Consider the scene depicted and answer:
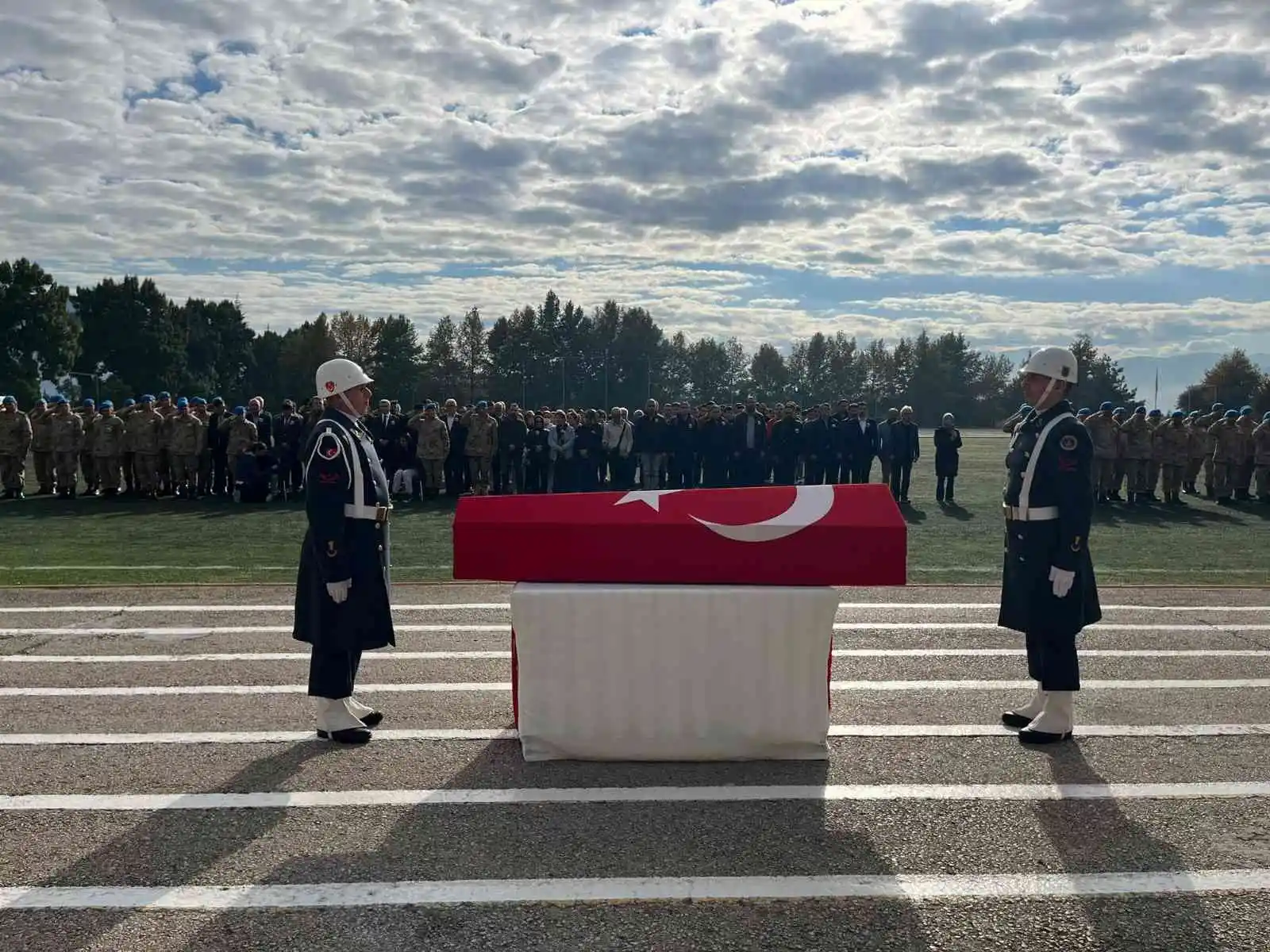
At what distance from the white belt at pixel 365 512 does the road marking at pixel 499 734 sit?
Answer: 51.4 inches

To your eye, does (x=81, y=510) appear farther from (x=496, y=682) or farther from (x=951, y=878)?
(x=951, y=878)

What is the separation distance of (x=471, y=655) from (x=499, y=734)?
210 centimetres

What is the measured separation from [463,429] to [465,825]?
18.2 m

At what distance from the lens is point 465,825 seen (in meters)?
4.93

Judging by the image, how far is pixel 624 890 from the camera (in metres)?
4.26

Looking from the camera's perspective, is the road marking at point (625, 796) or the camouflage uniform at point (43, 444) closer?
the road marking at point (625, 796)

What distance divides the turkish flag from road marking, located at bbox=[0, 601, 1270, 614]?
183 inches

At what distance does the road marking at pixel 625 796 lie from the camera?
519 cm

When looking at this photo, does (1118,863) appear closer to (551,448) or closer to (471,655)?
(471,655)

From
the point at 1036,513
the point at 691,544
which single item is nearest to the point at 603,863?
the point at 691,544

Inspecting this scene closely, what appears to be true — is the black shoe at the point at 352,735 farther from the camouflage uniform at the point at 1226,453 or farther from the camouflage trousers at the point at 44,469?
the camouflage uniform at the point at 1226,453

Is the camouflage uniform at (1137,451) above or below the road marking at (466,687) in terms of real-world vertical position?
above

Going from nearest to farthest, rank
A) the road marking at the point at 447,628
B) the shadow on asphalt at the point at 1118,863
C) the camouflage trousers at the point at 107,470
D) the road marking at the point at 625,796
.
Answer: the shadow on asphalt at the point at 1118,863, the road marking at the point at 625,796, the road marking at the point at 447,628, the camouflage trousers at the point at 107,470

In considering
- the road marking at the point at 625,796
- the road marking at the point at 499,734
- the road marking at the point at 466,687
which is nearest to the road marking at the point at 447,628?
the road marking at the point at 466,687
